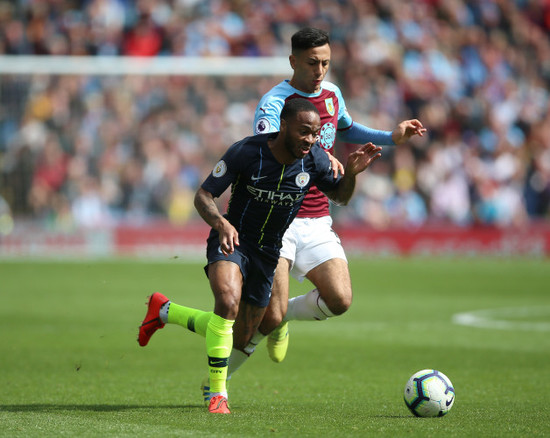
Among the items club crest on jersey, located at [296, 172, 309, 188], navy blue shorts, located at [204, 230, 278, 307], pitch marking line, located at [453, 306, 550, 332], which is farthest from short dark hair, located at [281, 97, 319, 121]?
pitch marking line, located at [453, 306, 550, 332]

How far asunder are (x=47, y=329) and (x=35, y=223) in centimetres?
971

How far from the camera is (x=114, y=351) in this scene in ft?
34.2

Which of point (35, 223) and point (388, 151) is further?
point (388, 151)

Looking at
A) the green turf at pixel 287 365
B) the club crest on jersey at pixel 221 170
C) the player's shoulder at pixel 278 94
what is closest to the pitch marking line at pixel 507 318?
the green turf at pixel 287 365

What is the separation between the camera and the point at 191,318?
23.6 ft

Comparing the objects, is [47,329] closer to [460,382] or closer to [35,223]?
[460,382]

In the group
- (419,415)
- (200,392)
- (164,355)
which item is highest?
(419,415)

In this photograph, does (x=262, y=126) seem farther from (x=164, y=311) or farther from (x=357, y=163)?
(x=164, y=311)

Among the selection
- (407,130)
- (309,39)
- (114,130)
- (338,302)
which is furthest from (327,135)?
(114,130)

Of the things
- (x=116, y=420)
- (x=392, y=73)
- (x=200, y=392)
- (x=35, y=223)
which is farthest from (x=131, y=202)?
(x=116, y=420)

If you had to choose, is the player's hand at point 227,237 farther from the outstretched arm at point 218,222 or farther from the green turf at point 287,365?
the green turf at point 287,365

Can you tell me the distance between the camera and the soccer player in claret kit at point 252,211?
656 centimetres

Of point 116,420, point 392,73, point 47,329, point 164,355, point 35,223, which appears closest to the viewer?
point 116,420

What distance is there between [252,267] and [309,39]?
1.88 metres
